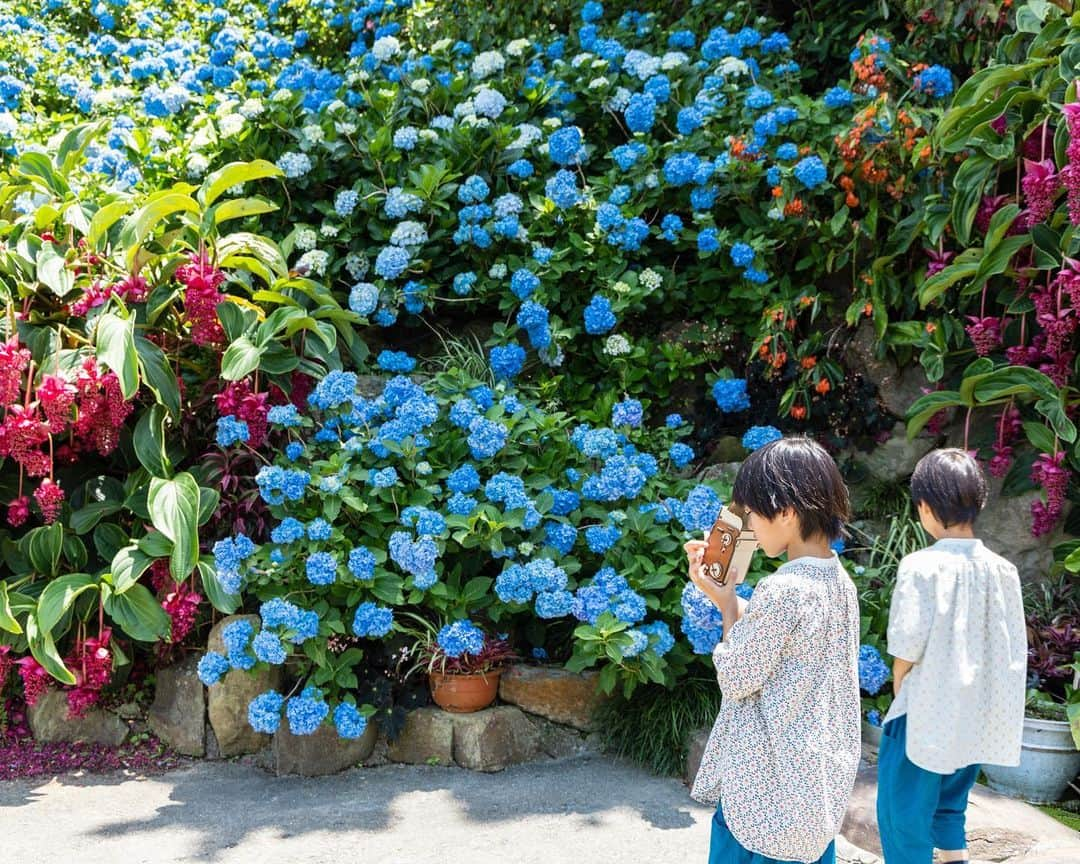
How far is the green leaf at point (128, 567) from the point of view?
3545 millimetres

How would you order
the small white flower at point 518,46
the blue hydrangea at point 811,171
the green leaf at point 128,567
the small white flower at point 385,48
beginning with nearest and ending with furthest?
the green leaf at point 128,567 → the blue hydrangea at point 811,171 → the small white flower at point 518,46 → the small white flower at point 385,48

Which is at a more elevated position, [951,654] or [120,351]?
[120,351]

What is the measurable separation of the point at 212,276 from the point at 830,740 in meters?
2.70

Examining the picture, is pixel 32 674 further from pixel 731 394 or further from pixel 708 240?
pixel 708 240

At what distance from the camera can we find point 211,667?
11.2 feet

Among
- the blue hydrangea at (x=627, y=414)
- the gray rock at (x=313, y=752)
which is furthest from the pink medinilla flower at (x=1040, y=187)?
the gray rock at (x=313, y=752)

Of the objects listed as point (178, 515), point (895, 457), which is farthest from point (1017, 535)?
point (178, 515)

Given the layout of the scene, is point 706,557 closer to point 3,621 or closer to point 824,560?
point 824,560

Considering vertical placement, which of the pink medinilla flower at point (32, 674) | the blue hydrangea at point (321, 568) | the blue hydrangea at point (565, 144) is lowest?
the pink medinilla flower at point (32, 674)

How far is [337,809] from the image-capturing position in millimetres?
3287

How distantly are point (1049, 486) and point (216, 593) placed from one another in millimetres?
2842

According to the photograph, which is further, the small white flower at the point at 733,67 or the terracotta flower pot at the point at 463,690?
the small white flower at the point at 733,67

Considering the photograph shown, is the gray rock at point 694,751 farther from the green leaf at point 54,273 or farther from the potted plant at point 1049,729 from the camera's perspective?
the green leaf at point 54,273

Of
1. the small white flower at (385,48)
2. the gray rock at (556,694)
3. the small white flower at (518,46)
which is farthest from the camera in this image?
the small white flower at (385,48)
